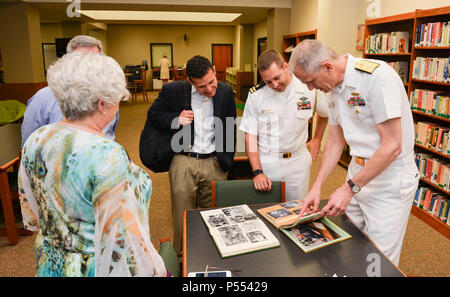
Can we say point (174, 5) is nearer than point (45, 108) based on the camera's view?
No

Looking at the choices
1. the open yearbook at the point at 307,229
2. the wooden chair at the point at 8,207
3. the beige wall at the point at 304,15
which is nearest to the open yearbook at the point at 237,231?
the open yearbook at the point at 307,229

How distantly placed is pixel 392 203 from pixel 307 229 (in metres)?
0.48

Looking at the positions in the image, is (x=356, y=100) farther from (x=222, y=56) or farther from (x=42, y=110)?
(x=222, y=56)

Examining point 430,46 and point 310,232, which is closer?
point 310,232

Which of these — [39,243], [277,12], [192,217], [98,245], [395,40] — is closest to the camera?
[98,245]

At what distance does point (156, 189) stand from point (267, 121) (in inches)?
96.1

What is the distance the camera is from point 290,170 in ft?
8.18

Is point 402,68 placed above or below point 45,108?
above

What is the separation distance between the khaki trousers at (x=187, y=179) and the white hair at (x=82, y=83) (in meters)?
1.50

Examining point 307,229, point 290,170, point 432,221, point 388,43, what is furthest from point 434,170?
point 307,229

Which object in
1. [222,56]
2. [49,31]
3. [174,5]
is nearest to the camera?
[174,5]

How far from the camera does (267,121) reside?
2.47 m

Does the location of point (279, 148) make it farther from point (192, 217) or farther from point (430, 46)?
point (430, 46)
